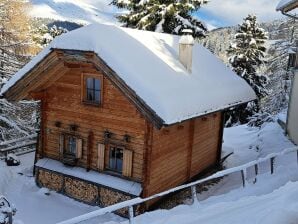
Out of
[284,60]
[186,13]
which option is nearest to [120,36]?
[186,13]

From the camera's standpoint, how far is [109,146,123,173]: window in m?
13.8

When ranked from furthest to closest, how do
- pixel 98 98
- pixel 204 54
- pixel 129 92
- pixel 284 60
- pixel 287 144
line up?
pixel 284 60 < pixel 204 54 < pixel 287 144 < pixel 98 98 < pixel 129 92

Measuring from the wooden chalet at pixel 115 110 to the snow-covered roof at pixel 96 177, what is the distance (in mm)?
34

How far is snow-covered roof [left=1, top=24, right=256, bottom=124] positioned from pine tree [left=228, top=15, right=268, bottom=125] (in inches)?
548

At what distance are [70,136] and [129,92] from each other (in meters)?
3.87

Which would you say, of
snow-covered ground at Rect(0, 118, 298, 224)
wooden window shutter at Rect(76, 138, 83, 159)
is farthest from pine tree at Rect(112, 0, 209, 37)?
wooden window shutter at Rect(76, 138, 83, 159)

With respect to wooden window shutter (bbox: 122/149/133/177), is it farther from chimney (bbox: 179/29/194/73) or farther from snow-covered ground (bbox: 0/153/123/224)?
chimney (bbox: 179/29/194/73)

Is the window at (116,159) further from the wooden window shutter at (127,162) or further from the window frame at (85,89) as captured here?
the window frame at (85,89)

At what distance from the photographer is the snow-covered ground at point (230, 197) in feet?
26.2

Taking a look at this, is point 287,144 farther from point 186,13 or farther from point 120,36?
point 186,13

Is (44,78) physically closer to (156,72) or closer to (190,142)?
(156,72)

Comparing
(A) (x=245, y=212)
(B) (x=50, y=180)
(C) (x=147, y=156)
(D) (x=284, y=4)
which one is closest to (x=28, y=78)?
(B) (x=50, y=180)

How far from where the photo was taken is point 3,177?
15289mm

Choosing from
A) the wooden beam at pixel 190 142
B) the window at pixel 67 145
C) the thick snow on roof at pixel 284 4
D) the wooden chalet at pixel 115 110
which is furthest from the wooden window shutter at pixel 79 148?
the thick snow on roof at pixel 284 4
